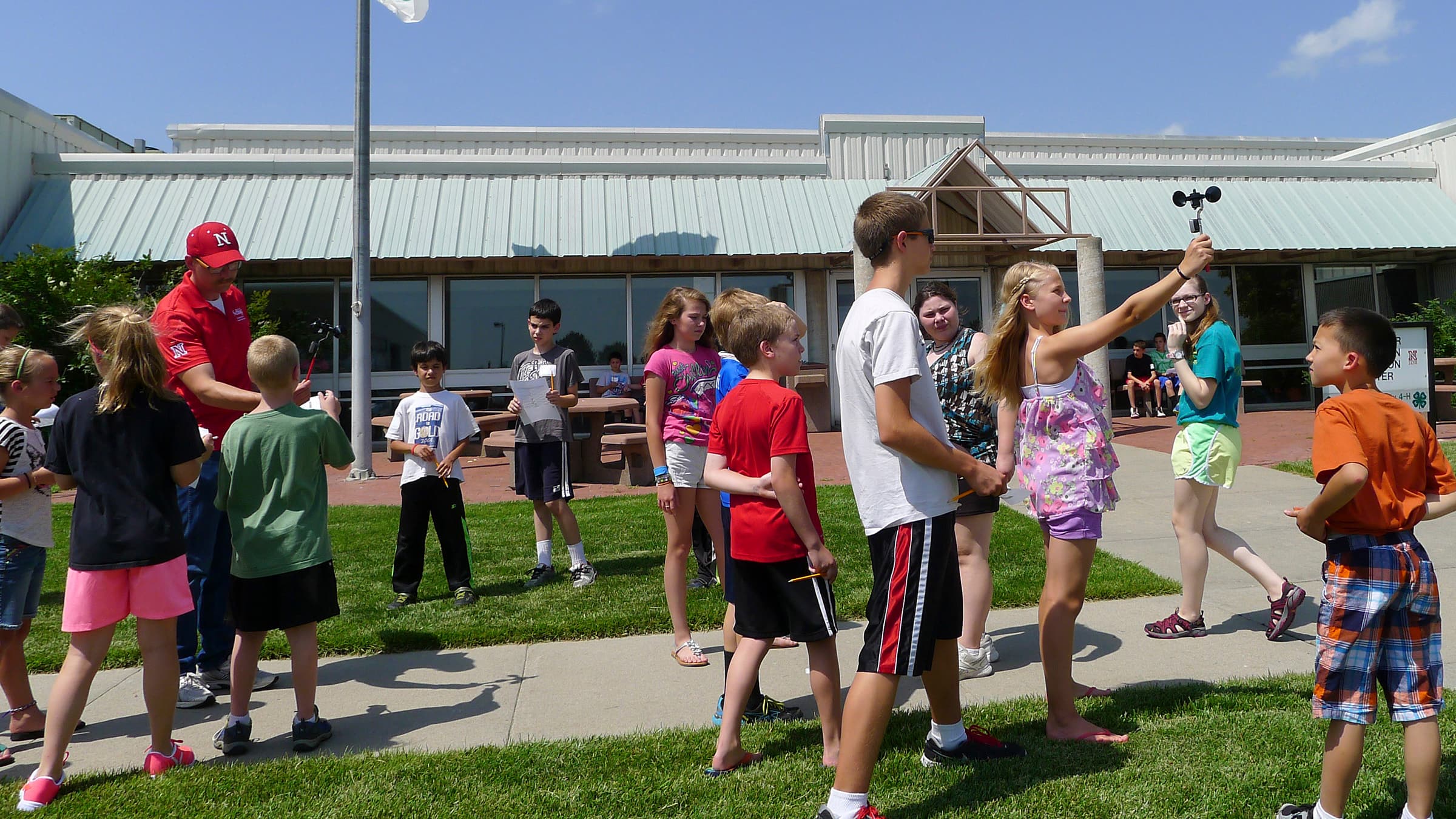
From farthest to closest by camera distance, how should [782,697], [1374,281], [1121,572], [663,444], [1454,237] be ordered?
1. [1374,281]
2. [1454,237]
3. [1121,572]
4. [663,444]
5. [782,697]

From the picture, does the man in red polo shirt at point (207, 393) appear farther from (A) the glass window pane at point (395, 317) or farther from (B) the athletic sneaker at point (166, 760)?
(A) the glass window pane at point (395, 317)

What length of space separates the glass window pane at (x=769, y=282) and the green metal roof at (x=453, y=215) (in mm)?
888

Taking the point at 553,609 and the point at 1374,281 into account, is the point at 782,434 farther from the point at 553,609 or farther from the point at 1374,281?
the point at 1374,281

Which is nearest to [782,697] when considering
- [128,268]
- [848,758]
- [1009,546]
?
[848,758]

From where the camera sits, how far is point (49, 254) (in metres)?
12.7

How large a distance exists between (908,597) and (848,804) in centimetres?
61

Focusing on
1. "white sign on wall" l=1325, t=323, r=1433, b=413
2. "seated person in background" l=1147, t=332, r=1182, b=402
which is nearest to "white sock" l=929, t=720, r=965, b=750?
"white sign on wall" l=1325, t=323, r=1433, b=413

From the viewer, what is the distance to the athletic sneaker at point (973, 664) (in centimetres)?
431

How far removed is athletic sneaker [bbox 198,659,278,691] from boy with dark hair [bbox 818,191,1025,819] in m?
3.00

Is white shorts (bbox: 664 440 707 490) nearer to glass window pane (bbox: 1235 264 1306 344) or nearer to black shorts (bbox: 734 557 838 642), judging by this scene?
black shorts (bbox: 734 557 838 642)

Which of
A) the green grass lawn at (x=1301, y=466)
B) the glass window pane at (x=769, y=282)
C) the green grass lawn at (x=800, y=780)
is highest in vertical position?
the glass window pane at (x=769, y=282)

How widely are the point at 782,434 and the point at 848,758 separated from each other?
40.1 inches

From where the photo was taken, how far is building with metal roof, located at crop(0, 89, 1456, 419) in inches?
585

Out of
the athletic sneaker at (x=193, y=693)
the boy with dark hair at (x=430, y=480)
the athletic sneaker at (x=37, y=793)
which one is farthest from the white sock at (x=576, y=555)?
the athletic sneaker at (x=37, y=793)
